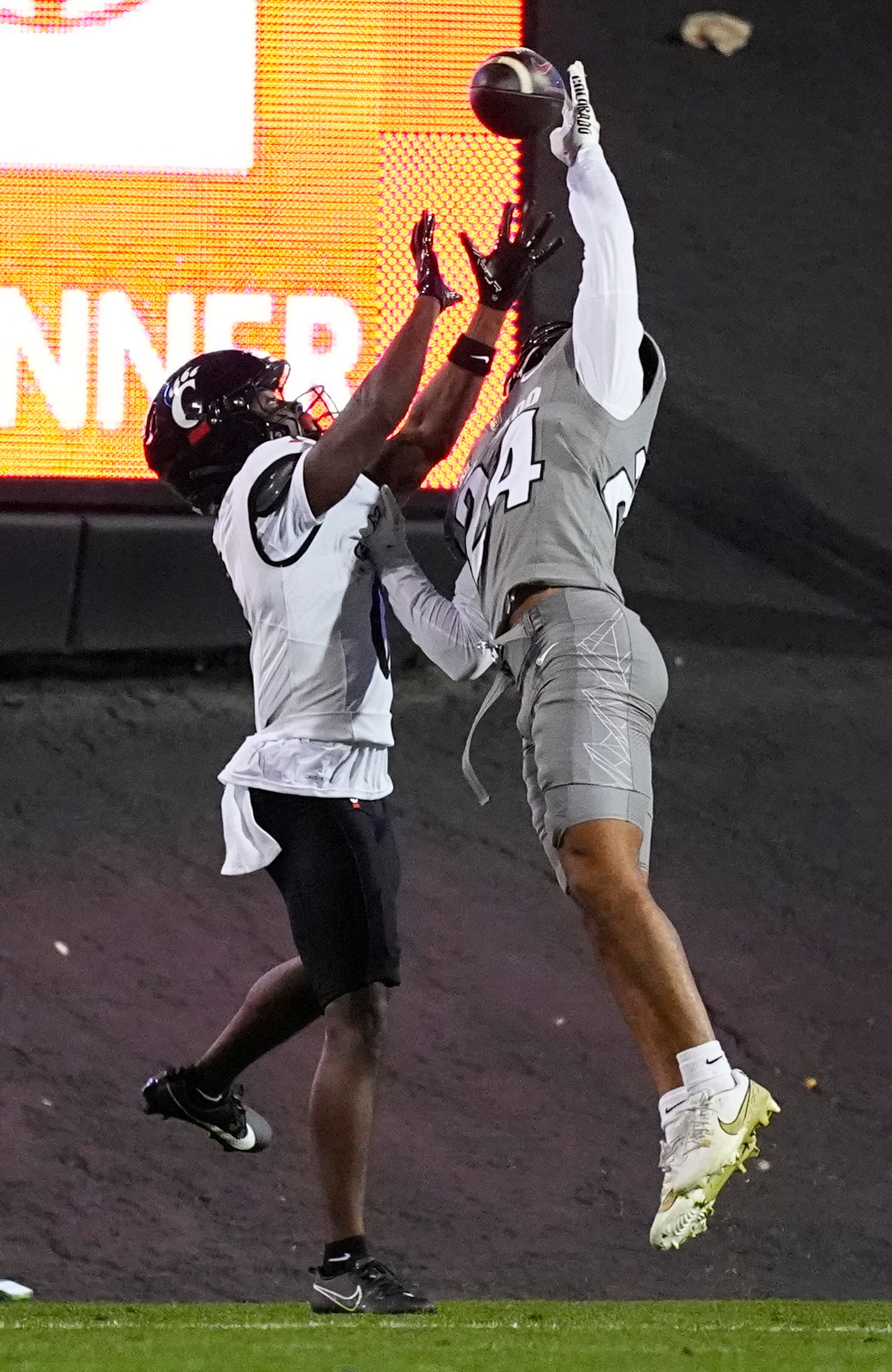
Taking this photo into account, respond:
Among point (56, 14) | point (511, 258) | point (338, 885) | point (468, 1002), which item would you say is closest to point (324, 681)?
point (338, 885)

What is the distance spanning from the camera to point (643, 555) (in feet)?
15.3

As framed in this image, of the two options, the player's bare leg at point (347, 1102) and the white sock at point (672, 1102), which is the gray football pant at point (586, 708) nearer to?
the white sock at point (672, 1102)

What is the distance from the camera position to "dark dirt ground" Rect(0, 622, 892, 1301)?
12.6 ft

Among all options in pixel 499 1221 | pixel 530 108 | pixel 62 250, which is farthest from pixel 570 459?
pixel 499 1221

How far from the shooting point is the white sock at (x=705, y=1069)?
2299 mm

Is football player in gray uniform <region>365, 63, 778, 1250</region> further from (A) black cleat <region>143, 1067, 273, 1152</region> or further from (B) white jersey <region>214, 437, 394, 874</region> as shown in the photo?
(A) black cleat <region>143, 1067, 273, 1152</region>

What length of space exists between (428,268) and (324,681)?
2.26ft

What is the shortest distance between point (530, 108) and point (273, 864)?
1312mm

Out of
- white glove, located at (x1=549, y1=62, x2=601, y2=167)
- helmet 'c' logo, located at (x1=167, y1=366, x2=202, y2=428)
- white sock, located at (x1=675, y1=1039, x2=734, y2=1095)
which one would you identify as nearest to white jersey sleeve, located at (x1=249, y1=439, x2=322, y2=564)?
helmet 'c' logo, located at (x1=167, y1=366, x2=202, y2=428)

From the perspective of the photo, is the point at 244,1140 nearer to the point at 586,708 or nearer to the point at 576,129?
the point at 586,708

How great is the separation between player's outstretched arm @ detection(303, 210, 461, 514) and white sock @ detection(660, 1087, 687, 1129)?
1095 millimetres

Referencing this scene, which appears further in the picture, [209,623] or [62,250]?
[209,623]

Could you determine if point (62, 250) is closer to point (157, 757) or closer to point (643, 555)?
point (157, 757)

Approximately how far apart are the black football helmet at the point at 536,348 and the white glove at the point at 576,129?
0.34 m
